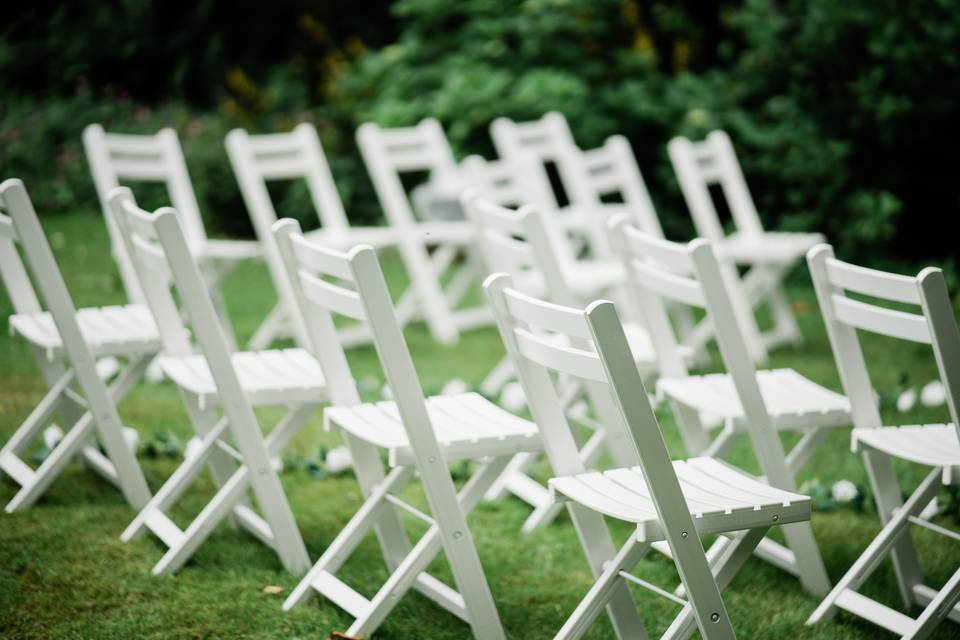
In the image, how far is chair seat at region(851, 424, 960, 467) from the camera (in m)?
2.67

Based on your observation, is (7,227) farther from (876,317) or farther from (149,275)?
(876,317)

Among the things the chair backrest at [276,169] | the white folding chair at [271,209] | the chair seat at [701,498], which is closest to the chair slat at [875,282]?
the chair seat at [701,498]

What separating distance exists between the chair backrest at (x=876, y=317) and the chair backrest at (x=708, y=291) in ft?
0.76

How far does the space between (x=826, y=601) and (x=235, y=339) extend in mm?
4105

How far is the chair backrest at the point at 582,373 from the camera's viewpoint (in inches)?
86.6

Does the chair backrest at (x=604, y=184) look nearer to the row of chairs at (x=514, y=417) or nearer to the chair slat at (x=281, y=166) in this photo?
the chair slat at (x=281, y=166)

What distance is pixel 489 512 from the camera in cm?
386

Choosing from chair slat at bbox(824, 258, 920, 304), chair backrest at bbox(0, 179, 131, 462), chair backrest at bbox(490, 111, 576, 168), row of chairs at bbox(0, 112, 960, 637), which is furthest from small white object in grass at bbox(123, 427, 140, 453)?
chair backrest at bbox(490, 111, 576, 168)

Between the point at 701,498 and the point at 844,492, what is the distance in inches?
62.8

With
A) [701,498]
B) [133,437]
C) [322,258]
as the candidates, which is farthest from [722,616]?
[133,437]

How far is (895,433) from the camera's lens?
9.57 ft

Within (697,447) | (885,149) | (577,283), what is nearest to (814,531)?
(697,447)

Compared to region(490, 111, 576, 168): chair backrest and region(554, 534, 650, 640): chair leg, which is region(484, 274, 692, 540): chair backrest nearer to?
region(554, 534, 650, 640): chair leg

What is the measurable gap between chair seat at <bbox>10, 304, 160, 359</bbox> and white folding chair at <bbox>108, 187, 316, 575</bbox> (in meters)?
0.20
